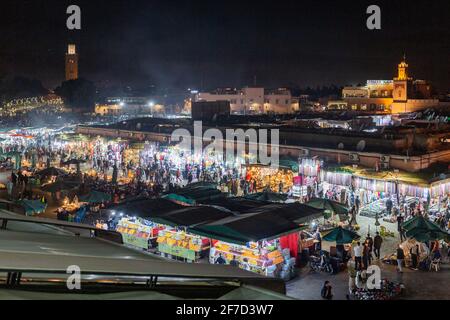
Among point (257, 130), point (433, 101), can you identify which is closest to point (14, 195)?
point (257, 130)

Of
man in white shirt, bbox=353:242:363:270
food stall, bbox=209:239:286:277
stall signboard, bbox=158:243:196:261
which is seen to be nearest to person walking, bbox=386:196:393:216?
man in white shirt, bbox=353:242:363:270

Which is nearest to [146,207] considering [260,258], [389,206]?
[260,258]

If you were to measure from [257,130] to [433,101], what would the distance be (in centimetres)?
3865

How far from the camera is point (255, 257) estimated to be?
10.8 meters

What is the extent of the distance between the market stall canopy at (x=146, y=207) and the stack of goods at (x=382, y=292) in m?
5.58

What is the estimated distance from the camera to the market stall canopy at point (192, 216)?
11.9 m

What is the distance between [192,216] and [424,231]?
5.81 meters

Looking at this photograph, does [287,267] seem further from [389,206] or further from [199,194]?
[389,206]

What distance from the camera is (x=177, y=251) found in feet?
39.6

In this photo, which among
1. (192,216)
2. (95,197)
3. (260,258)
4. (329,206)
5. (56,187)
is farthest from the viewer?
(56,187)

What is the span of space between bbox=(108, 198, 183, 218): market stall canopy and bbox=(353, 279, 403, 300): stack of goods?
18.3 ft

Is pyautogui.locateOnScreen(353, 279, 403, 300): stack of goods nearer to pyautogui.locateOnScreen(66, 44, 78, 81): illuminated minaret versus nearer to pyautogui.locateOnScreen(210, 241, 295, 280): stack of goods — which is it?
pyautogui.locateOnScreen(210, 241, 295, 280): stack of goods

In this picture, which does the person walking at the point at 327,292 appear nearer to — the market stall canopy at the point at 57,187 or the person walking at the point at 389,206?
the person walking at the point at 389,206
